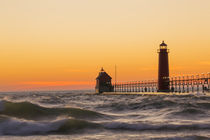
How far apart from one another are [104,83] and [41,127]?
50747mm

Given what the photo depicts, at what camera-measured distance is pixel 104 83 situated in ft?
194

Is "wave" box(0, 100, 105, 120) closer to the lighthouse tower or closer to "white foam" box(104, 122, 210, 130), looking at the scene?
"white foam" box(104, 122, 210, 130)

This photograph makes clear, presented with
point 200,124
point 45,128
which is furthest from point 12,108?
point 200,124

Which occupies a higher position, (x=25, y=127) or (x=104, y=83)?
(x=104, y=83)

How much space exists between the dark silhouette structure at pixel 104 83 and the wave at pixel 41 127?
49.4m

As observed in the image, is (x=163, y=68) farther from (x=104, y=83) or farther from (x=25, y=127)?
(x=25, y=127)

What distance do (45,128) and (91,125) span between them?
1.14 meters

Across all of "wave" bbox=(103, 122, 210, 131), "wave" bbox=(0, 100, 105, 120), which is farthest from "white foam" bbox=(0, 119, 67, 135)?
"wave" bbox=(0, 100, 105, 120)

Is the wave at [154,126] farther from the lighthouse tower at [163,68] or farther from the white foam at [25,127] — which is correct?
the lighthouse tower at [163,68]

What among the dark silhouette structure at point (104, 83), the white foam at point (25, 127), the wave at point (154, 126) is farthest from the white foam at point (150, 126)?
the dark silhouette structure at point (104, 83)

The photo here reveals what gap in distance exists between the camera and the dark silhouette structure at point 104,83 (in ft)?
192

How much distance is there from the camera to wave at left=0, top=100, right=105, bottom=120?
1099cm

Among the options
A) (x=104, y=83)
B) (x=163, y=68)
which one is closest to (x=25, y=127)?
(x=163, y=68)

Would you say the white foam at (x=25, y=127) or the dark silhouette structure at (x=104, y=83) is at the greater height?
the dark silhouette structure at (x=104, y=83)
